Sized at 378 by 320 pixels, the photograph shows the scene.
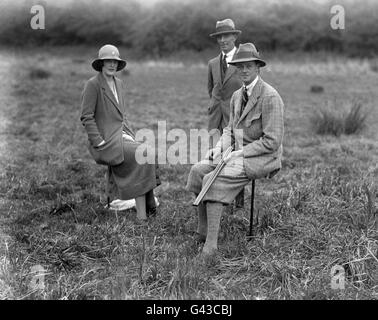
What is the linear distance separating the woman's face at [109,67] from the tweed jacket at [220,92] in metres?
1.43

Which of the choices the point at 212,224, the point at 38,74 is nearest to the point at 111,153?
the point at 212,224

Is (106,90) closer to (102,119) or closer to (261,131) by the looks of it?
(102,119)

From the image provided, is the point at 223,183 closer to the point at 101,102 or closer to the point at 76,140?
the point at 101,102

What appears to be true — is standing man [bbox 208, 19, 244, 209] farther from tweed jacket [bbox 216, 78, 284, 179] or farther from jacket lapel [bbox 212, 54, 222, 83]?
tweed jacket [bbox 216, 78, 284, 179]

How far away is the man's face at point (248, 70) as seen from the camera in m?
4.69

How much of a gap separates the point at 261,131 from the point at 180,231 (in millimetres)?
1387

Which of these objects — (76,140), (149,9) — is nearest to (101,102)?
(76,140)

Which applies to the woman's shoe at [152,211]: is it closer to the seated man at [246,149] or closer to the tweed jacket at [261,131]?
the seated man at [246,149]

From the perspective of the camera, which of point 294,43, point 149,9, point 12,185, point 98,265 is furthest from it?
point 149,9

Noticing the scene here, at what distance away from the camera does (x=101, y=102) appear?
5.68 metres

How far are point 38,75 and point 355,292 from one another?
56.5 feet

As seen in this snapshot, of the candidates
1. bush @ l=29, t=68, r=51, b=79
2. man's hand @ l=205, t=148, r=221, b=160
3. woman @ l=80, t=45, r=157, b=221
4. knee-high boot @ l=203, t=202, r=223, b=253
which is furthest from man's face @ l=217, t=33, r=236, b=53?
bush @ l=29, t=68, r=51, b=79

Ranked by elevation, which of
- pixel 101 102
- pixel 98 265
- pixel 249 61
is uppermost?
pixel 249 61

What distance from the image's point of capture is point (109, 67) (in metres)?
5.59
